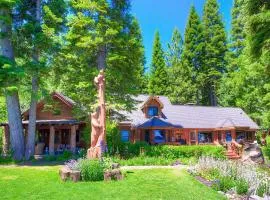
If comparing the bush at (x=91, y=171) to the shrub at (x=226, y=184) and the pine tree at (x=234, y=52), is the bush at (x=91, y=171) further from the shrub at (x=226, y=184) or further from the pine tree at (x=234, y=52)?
the pine tree at (x=234, y=52)

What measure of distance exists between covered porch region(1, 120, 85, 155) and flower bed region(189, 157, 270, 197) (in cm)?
1469

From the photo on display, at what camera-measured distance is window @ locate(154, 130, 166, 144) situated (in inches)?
1312

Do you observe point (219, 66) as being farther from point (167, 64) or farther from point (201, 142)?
point (201, 142)

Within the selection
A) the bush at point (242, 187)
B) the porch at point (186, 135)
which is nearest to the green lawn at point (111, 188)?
the bush at point (242, 187)

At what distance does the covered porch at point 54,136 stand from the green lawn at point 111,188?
11.0 m

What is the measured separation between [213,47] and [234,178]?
4157 cm

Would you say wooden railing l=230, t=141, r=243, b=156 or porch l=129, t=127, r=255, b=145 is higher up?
porch l=129, t=127, r=255, b=145

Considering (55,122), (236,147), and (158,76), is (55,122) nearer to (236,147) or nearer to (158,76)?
(236,147)

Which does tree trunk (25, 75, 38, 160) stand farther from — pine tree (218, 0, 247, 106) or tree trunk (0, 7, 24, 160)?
pine tree (218, 0, 247, 106)

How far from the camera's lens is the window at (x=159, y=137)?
109ft

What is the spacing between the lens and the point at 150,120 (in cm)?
3288

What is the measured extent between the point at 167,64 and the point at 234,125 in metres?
24.8

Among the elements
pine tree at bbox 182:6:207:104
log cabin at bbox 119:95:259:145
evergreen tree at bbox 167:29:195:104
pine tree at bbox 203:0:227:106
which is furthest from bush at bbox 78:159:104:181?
pine tree at bbox 203:0:227:106

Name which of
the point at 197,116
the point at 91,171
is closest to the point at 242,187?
the point at 91,171
